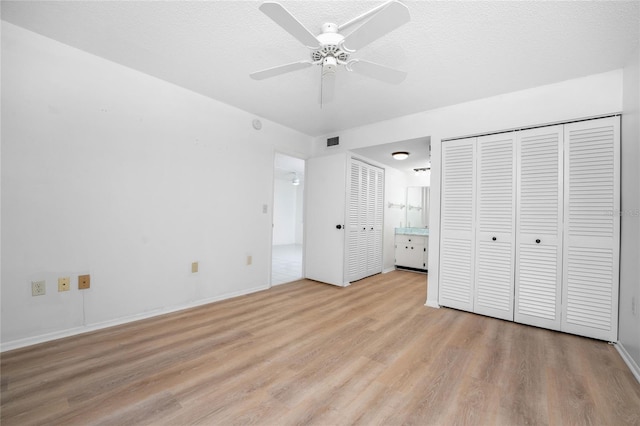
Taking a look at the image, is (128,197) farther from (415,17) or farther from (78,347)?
(415,17)

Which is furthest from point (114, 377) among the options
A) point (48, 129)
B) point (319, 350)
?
point (48, 129)

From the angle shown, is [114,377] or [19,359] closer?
[114,377]

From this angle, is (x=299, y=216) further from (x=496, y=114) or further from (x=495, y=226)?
(x=496, y=114)

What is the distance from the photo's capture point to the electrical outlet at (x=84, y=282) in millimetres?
2420

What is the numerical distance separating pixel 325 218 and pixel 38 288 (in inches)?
132

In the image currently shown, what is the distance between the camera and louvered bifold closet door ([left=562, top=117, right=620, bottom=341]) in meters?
2.45

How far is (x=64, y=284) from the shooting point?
2340mm

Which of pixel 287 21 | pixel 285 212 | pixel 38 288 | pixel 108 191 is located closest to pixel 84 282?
pixel 38 288

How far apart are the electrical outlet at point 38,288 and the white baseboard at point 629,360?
456 centimetres

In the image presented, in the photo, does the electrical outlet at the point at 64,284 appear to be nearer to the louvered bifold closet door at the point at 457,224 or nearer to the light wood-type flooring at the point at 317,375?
the light wood-type flooring at the point at 317,375

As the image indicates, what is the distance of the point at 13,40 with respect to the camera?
6.89 feet

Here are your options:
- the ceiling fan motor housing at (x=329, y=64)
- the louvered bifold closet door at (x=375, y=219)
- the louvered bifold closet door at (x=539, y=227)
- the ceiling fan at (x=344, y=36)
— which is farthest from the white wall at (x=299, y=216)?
the ceiling fan motor housing at (x=329, y=64)

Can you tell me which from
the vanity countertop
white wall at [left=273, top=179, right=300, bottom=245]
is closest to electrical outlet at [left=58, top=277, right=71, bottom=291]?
the vanity countertop

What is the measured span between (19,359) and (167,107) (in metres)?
2.50
